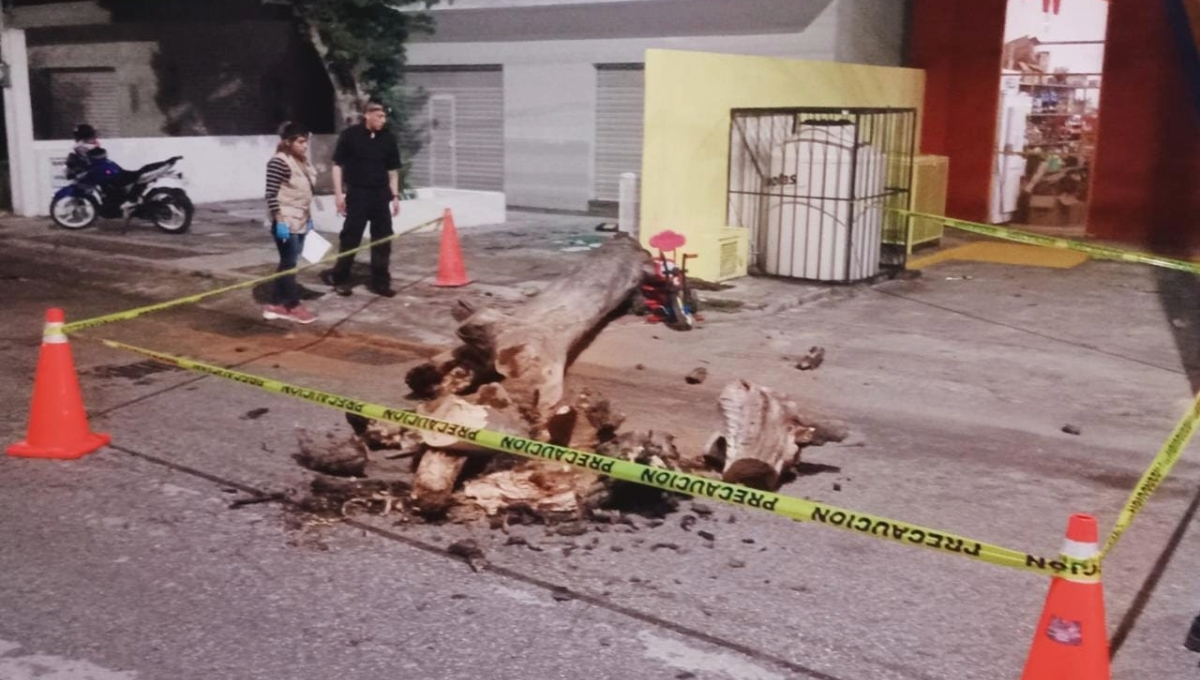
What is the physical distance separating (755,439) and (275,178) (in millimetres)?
5637

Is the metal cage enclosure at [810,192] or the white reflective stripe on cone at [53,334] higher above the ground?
the metal cage enclosure at [810,192]

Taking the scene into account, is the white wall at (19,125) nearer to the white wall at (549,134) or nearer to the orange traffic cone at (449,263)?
the white wall at (549,134)

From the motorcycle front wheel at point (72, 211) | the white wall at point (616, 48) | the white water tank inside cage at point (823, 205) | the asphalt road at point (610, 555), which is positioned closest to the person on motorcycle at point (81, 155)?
the motorcycle front wheel at point (72, 211)

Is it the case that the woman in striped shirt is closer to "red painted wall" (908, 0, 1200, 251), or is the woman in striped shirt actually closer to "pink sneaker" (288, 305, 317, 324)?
"pink sneaker" (288, 305, 317, 324)

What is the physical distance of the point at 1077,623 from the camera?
11.1ft

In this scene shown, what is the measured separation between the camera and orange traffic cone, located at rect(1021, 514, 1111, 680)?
337 centimetres

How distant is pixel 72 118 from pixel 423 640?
67.7ft

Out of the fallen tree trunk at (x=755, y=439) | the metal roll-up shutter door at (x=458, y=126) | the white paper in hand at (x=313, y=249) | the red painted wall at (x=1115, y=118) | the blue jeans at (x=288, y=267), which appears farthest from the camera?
the metal roll-up shutter door at (x=458, y=126)

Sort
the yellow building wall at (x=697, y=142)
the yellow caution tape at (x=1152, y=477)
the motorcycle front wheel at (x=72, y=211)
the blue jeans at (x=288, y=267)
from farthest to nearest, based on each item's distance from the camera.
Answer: the motorcycle front wheel at (x=72, y=211) < the yellow building wall at (x=697, y=142) < the blue jeans at (x=288, y=267) < the yellow caution tape at (x=1152, y=477)

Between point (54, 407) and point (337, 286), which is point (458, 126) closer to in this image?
point (337, 286)

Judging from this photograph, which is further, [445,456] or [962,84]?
[962,84]

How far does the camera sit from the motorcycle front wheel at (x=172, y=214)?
15.4 meters

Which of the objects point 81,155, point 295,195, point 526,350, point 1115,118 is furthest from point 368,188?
point 1115,118

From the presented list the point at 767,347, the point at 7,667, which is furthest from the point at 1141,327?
the point at 7,667
